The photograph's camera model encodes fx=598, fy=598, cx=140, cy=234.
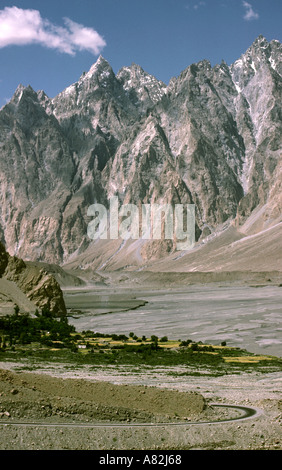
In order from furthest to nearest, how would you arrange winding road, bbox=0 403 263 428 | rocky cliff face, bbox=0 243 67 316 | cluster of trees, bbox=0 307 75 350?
rocky cliff face, bbox=0 243 67 316
cluster of trees, bbox=0 307 75 350
winding road, bbox=0 403 263 428

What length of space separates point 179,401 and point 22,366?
11906 mm

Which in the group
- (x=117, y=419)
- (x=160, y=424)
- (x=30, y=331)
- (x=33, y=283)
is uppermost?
(x=33, y=283)

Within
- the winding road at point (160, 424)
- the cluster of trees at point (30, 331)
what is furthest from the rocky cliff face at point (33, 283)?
the winding road at point (160, 424)

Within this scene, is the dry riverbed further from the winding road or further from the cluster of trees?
the cluster of trees

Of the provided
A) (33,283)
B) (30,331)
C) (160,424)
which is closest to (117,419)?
(160,424)

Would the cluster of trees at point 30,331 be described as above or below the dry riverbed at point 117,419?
below

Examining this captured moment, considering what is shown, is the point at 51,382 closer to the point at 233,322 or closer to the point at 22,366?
the point at 22,366

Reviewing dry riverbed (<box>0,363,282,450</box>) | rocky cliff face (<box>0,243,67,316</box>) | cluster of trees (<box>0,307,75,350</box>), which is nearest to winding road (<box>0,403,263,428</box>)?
dry riverbed (<box>0,363,282,450</box>)

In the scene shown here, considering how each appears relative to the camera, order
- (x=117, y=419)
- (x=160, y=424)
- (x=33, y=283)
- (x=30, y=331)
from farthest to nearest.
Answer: (x=33, y=283)
(x=30, y=331)
(x=117, y=419)
(x=160, y=424)

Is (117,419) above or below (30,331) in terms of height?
above

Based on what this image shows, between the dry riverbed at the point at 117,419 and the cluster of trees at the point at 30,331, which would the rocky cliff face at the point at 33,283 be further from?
the dry riverbed at the point at 117,419

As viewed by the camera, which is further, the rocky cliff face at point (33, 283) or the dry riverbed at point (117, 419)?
the rocky cliff face at point (33, 283)

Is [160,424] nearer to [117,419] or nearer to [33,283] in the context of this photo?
[117,419]

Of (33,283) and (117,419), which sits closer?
(117,419)
